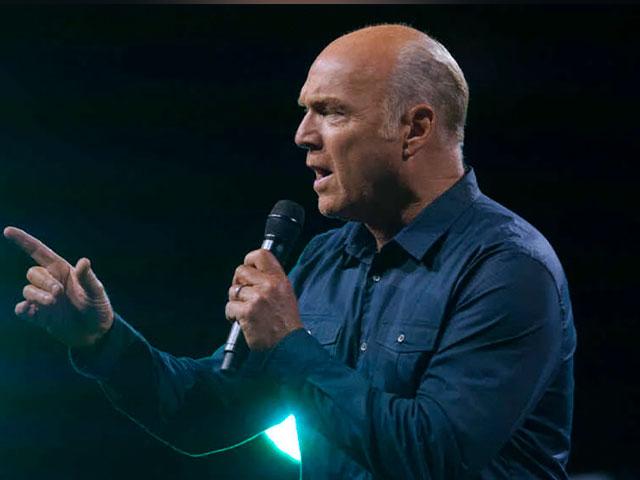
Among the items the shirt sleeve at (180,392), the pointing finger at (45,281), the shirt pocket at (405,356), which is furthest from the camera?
the shirt sleeve at (180,392)

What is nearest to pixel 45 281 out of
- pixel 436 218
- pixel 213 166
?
pixel 436 218

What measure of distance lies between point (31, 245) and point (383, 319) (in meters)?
0.61

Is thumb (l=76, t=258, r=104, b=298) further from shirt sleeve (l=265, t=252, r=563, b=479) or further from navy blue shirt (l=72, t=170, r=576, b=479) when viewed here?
shirt sleeve (l=265, t=252, r=563, b=479)

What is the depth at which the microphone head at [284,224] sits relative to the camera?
5.86 ft

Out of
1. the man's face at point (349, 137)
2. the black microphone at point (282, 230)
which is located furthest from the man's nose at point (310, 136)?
the black microphone at point (282, 230)

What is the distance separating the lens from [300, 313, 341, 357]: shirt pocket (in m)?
1.82

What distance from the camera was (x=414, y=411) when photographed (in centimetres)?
151

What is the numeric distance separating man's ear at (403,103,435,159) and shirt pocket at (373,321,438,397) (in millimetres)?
328

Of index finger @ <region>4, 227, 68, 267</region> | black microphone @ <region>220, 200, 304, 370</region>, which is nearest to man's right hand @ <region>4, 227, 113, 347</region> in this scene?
index finger @ <region>4, 227, 68, 267</region>

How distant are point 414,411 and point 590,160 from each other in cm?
180

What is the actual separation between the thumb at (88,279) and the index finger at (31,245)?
45 mm

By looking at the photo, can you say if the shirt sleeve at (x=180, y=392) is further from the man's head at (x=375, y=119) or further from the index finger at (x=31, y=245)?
the man's head at (x=375, y=119)

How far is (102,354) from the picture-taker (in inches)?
71.6

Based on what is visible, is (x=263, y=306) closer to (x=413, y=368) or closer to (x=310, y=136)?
(x=413, y=368)
